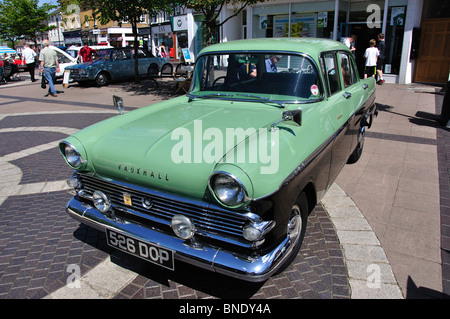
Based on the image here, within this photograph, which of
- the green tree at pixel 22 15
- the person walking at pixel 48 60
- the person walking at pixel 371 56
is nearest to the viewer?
the person walking at pixel 371 56

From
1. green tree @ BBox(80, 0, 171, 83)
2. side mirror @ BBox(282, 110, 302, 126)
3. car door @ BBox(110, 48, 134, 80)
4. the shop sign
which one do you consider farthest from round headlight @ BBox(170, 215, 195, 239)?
the shop sign

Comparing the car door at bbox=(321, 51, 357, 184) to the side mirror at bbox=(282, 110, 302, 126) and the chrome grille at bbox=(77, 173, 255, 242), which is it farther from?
the chrome grille at bbox=(77, 173, 255, 242)

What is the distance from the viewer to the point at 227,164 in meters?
2.21

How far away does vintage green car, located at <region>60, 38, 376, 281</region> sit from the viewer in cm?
228

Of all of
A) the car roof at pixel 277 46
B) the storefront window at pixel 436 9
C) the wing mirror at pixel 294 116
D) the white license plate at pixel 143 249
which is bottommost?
the white license plate at pixel 143 249

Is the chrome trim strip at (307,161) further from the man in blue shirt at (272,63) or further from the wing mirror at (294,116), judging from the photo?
the man in blue shirt at (272,63)

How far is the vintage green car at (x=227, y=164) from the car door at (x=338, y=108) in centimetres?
2

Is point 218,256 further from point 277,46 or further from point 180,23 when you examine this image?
point 180,23

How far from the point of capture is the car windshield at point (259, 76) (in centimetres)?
340

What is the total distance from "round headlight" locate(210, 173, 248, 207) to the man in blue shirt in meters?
1.91

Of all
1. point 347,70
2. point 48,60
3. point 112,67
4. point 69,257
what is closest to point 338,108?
point 347,70

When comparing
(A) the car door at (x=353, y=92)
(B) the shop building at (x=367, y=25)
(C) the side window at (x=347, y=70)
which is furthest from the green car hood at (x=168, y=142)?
(B) the shop building at (x=367, y=25)
